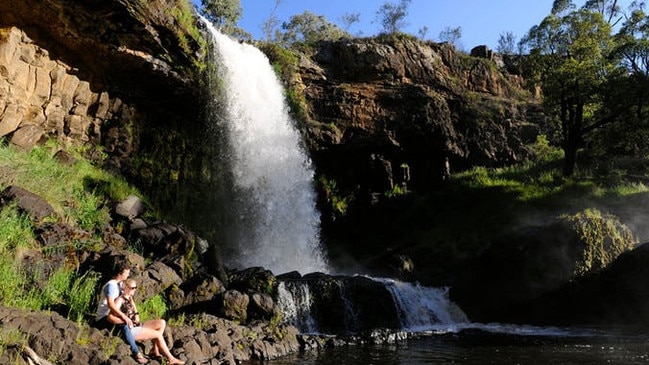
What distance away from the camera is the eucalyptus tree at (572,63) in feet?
73.4

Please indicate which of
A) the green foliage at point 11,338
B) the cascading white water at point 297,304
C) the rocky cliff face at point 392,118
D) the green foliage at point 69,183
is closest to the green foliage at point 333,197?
the rocky cliff face at point 392,118

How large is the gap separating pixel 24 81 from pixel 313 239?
1249 cm

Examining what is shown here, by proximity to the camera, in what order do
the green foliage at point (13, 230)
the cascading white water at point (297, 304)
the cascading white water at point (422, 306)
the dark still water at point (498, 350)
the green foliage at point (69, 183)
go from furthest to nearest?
the cascading white water at point (422, 306)
the cascading white water at point (297, 304)
the green foliage at point (69, 183)
the dark still water at point (498, 350)
the green foliage at point (13, 230)

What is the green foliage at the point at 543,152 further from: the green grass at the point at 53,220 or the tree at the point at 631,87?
the green grass at the point at 53,220

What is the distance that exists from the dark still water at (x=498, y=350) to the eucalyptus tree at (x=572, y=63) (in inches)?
460

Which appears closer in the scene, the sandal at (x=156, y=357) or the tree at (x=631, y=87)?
the sandal at (x=156, y=357)

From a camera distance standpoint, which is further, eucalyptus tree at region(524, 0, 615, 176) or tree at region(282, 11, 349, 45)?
tree at region(282, 11, 349, 45)

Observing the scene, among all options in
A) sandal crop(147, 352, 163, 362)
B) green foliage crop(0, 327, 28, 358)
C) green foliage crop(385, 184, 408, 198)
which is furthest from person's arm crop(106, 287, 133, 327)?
green foliage crop(385, 184, 408, 198)

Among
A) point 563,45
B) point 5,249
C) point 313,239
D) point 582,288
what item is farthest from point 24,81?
point 563,45

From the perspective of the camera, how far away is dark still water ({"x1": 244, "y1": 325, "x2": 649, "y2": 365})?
10469mm

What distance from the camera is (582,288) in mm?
17047

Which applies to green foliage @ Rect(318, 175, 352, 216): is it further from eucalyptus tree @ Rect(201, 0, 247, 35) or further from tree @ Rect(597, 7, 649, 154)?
eucalyptus tree @ Rect(201, 0, 247, 35)

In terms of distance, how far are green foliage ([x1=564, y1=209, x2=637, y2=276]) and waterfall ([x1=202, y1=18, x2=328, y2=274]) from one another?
33.2 ft

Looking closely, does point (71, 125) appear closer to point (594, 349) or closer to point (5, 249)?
point (5, 249)
